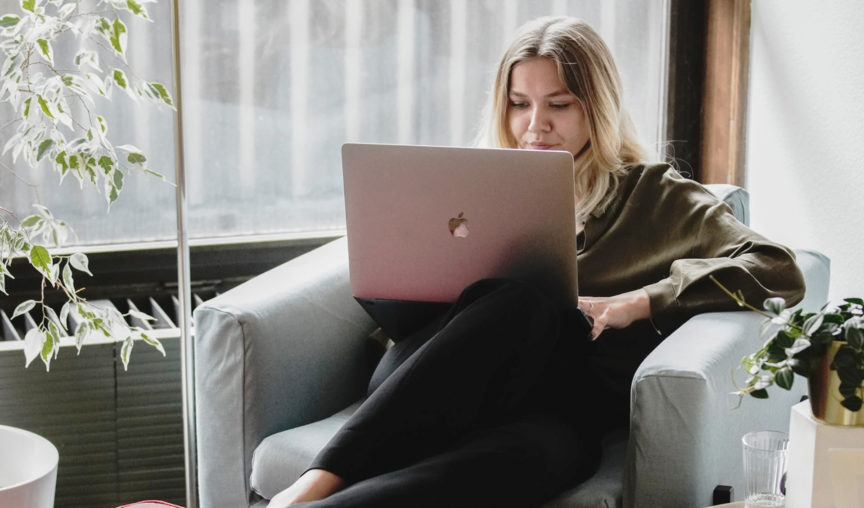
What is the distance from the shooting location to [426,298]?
1.65 meters

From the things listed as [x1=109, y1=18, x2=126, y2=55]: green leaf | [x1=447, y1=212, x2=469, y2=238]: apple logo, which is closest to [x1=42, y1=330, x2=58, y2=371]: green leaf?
[x1=109, y1=18, x2=126, y2=55]: green leaf

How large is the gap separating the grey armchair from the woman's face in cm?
34

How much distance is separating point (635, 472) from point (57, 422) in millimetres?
1220

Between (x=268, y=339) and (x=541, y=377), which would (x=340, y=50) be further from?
(x=541, y=377)

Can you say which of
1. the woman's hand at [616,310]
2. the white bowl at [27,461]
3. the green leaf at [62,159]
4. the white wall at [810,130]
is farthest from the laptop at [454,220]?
the white wall at [810,130]

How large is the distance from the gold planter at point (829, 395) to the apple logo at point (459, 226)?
0.56m

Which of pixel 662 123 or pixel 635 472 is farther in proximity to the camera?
pixel 662 123

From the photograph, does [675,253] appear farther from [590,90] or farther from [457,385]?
[457,385]

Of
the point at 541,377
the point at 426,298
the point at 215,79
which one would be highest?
the point at 215,79

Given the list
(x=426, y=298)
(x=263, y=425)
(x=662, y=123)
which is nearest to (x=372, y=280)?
(x=426, y=298)

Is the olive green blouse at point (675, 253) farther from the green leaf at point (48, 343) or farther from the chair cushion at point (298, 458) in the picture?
the green leaf at point (48, 343)

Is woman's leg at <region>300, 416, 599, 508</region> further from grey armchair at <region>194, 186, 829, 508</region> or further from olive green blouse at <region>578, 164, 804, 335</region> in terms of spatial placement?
olive green blouse at <region>578, 164, 804, 335</region>

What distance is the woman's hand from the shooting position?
1.68m

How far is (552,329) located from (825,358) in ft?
1.44
